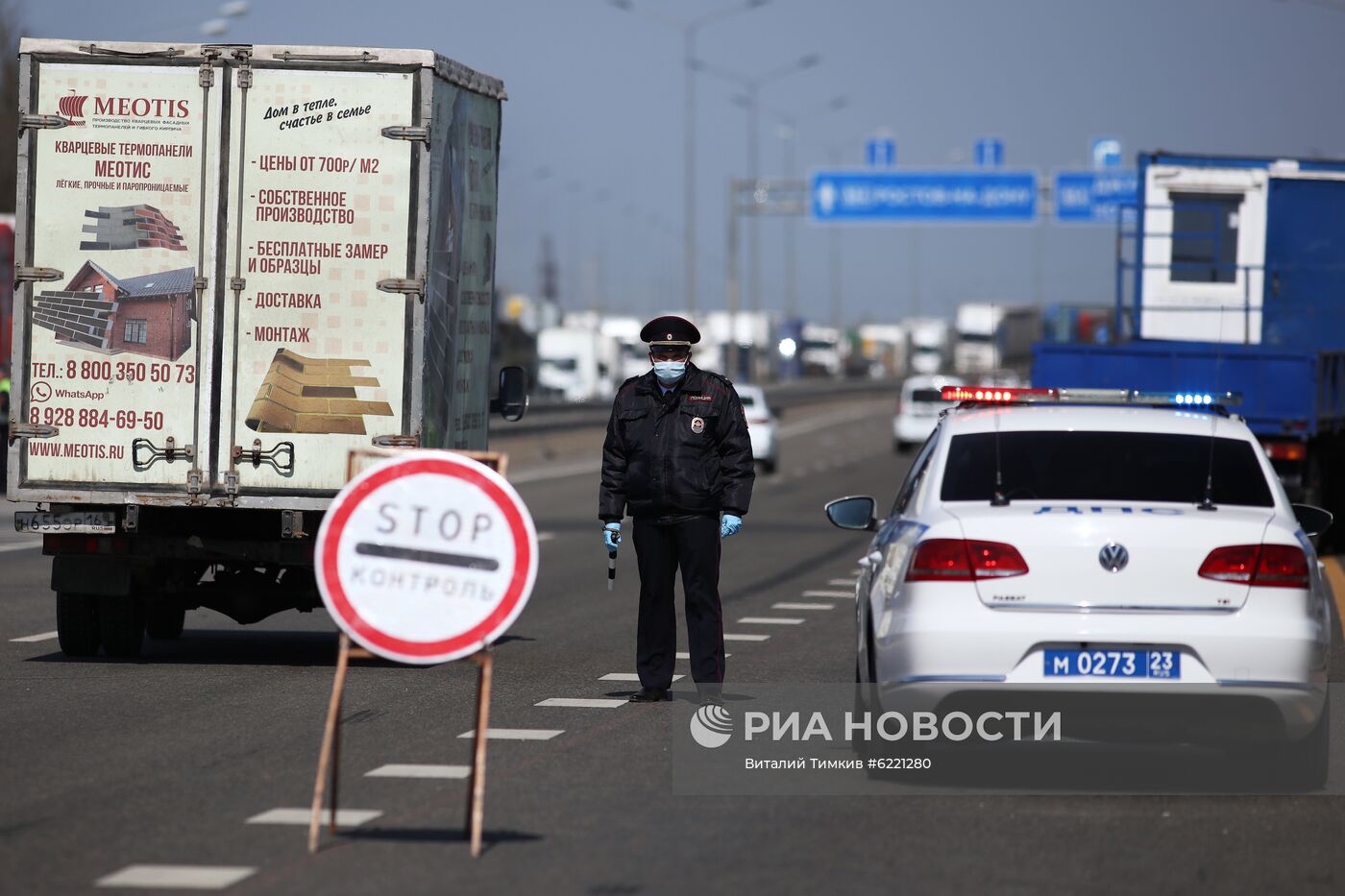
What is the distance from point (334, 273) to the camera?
475 inches

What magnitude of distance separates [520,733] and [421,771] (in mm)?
1135

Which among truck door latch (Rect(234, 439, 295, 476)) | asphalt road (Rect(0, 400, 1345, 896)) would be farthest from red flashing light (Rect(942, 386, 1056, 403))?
truck door latch (Rect(234, 439, 295, 476))

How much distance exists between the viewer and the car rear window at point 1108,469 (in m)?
8.72

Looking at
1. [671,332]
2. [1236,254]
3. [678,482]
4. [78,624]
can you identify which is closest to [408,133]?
[671,332]

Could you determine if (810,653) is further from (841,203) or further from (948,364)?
(948,364)

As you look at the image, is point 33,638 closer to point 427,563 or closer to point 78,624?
point 78,624

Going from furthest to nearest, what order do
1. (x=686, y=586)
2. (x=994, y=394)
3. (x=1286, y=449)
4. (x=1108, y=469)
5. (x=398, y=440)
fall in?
(x=1286, y=449) → (x=398, y=440) → (x=686, y=586) → (x=994, y=394) → (x=1108, y=469)

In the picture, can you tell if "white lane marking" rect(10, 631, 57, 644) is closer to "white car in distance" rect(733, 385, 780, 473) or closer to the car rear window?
the car rear window

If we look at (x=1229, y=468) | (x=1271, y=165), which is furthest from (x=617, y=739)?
(x=1271, y=165)

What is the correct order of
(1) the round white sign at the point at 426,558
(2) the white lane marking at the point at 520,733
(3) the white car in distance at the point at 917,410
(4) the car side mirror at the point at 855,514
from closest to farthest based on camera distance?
(1) the round white sign at the point at 426,558 < (2) the white lane marking at the point at 520,733 < (4) the car side mirror at the point at 855,514 < (3) the white car in distance at the point at 917,410

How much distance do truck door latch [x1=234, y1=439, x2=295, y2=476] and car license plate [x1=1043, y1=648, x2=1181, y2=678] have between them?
518cm

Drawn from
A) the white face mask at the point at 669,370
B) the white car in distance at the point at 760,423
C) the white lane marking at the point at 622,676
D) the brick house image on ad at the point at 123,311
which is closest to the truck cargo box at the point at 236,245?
the brick house image on ad at the point at 123,311

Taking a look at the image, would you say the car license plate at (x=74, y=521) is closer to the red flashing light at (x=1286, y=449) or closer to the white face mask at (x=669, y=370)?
the white face mask at (x=669, y=370)

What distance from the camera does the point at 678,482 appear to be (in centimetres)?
1055
